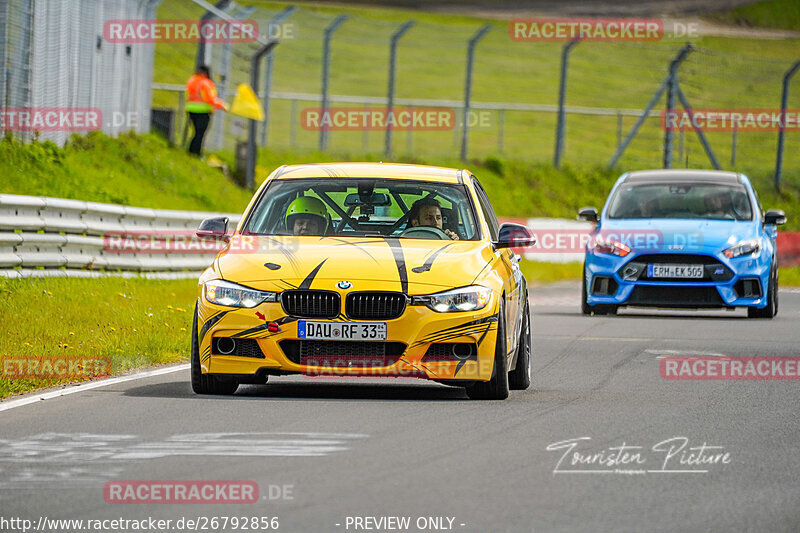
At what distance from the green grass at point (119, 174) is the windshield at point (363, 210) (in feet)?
30.9

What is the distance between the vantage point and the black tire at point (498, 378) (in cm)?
1009

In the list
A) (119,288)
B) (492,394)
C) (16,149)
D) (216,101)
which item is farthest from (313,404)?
Result: (216,101)

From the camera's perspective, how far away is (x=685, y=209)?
19.5 m

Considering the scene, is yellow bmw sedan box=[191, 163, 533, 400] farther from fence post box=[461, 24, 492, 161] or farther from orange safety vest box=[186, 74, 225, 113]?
fence post box=[461, 24, 492, 161]

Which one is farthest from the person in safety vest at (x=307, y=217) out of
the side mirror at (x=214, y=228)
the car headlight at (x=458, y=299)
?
the car headlight at (x=458, y=299)

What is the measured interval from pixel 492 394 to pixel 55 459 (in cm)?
336

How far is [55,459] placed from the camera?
765 cm

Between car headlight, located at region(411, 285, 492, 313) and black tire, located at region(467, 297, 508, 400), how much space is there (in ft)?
0.47

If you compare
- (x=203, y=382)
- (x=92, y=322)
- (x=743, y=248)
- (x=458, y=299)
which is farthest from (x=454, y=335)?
(x=743, y=248)

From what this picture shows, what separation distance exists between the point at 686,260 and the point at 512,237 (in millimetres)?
7287

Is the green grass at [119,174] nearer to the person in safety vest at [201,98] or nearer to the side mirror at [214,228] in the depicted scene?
the person in safety vest at [201,98]

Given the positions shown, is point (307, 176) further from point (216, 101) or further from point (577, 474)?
point (216, 101)

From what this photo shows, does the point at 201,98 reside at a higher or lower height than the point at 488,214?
higher

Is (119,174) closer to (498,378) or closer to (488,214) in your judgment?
(488,214)
